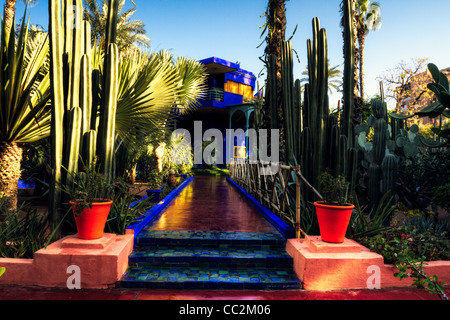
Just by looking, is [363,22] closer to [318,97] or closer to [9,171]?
[318,97]

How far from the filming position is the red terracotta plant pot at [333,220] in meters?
3.23

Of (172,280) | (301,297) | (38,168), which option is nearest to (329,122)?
(301,297)

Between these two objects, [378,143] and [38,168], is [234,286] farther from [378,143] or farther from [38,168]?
[38,168]

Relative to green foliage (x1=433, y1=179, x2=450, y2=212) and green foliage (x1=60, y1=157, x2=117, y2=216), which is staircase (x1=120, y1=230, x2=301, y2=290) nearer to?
green foliage (x1=60, y1=157, x2=117, y2=216)

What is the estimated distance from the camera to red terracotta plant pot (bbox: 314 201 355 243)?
3.23 m

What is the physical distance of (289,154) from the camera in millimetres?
5305

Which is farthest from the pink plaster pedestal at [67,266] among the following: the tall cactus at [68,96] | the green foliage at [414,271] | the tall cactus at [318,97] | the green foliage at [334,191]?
the tall cactus at [318,97]

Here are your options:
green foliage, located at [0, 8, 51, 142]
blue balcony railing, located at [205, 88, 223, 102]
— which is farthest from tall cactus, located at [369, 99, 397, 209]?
blue balcony railing, located at [205, 88, 223, 102]

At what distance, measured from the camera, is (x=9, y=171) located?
4.16 m

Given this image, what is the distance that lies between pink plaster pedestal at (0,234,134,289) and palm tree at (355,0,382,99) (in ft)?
53.0

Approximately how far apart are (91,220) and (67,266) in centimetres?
54

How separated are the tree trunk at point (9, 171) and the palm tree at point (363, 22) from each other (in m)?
16.2

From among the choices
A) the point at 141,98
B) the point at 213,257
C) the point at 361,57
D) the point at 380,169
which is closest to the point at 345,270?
the point at 213,257

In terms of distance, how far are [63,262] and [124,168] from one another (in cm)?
468
